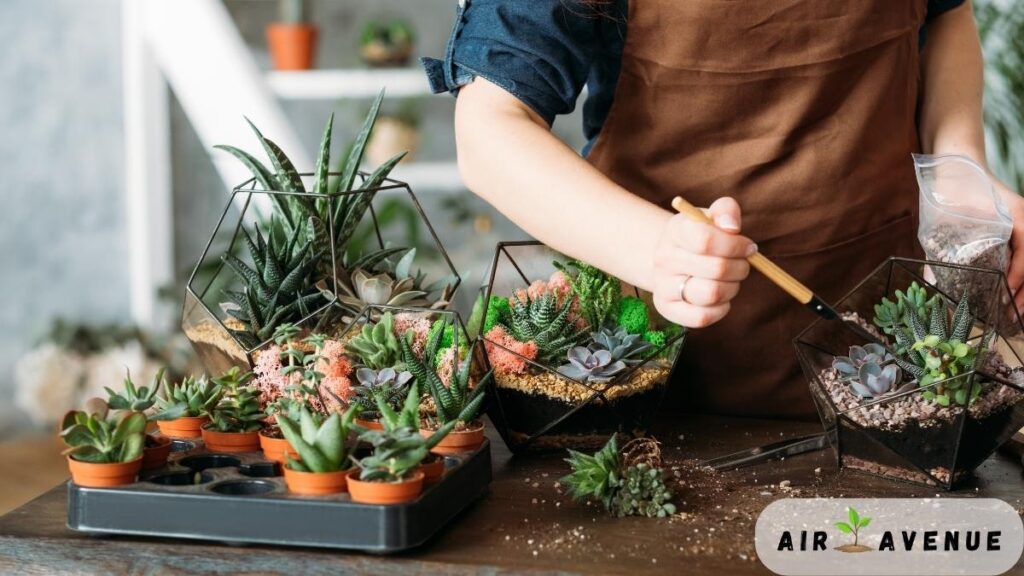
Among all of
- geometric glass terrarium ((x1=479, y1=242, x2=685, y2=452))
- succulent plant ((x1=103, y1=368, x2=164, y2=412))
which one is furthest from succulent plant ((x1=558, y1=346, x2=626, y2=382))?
succulent plant ((x1=103, y1=368, x2=164, y2=412))

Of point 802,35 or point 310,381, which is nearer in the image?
point 310,381

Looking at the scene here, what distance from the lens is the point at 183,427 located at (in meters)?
0.99

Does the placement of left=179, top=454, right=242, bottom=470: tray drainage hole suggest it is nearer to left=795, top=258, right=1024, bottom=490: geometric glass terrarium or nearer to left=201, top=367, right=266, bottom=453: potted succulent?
left=201, top=367, right=266, bottom=453: potted succulent

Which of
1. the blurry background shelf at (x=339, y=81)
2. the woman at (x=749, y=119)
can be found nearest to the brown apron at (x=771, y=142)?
the woman at (x=749, y=119)

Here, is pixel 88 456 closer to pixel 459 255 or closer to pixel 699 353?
pixel 699 353

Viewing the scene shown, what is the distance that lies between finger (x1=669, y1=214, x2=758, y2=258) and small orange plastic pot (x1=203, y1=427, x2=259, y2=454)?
0.41 meters

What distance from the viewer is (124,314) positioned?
390 centimetres

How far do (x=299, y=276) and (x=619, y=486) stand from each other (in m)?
0.39

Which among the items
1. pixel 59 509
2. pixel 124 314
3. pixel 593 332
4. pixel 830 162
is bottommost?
pixel 124 314

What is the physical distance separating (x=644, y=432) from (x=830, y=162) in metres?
0.48

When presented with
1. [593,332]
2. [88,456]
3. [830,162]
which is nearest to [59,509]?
[88,456]

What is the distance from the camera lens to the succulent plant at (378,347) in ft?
3.28

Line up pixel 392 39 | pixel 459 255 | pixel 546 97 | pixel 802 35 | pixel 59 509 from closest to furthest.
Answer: pixel 59 509, pixel 546 97, pixel 802 35, pixel 392 39, pixel 459 255

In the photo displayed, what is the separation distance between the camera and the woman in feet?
3.85
